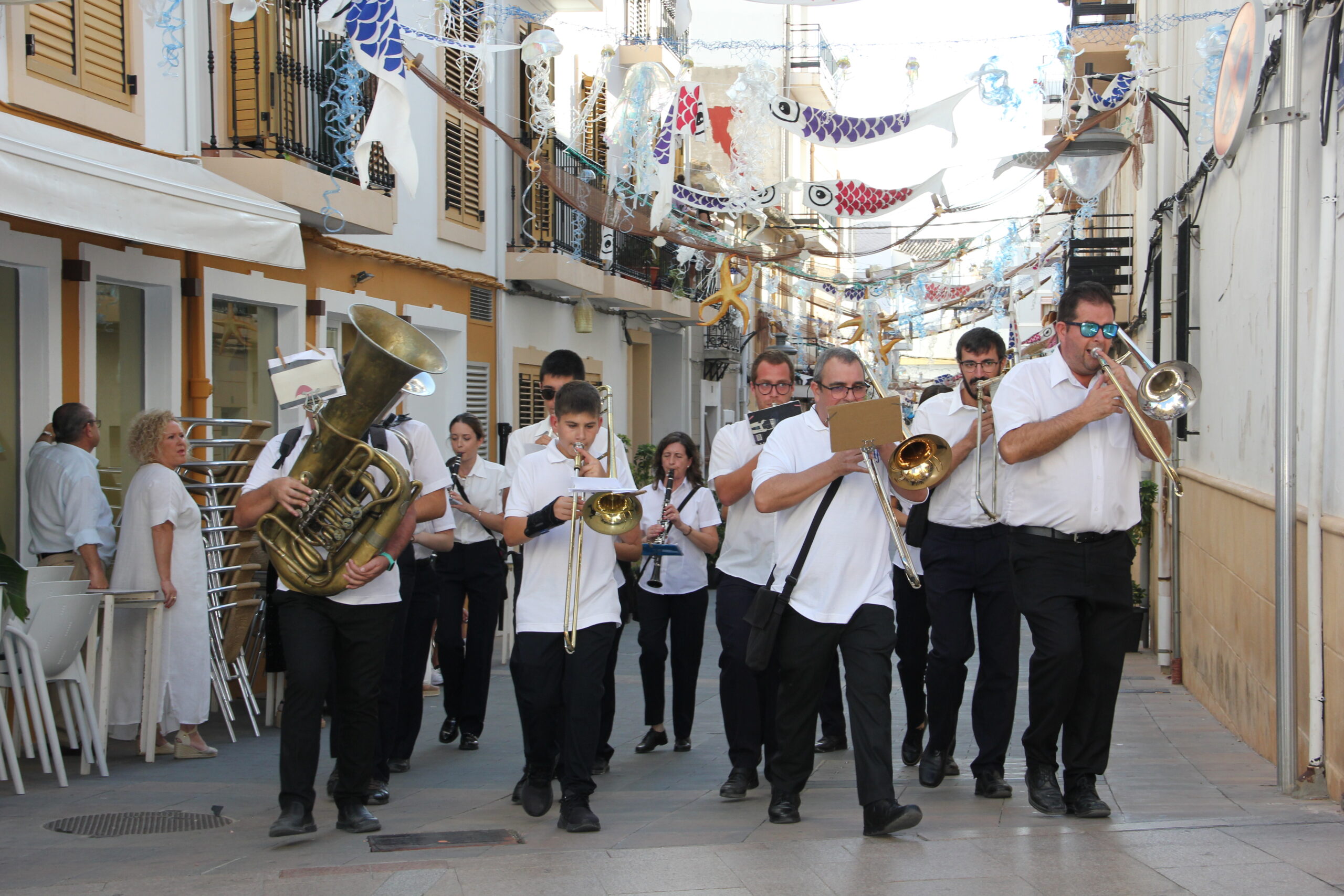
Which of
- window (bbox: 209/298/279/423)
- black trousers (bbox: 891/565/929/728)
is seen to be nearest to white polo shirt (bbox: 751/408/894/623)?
black trousers (bbox: 891/565/929/728)

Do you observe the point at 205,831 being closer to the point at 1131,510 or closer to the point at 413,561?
the point at 413,561

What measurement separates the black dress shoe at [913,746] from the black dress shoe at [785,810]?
1.61 metres

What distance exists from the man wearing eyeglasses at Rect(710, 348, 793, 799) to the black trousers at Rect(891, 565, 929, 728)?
0.81 meters

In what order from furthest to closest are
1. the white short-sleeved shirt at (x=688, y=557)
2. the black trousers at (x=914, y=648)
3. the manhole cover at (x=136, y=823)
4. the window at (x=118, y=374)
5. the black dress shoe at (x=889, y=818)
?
the window at (x=118, y=374)
the white short-sleeved shirt at (x=688, y=557)
the black trousers at (x=914, y=648)
the manhole cover at (x=136, y=823)
the black dress shoe at (x=889, y=818)

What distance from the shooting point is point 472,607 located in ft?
23.7

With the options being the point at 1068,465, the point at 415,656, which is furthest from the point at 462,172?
the point at 1068,465

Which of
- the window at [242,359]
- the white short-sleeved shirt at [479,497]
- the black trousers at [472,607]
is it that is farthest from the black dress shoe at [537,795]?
the window at [242,359]

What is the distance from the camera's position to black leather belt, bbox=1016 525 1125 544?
508 cm

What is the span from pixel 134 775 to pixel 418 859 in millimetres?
2708

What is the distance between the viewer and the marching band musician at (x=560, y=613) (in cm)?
533

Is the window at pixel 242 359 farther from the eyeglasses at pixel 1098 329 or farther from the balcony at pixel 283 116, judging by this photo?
the eyeglasses at pixel 1098 329

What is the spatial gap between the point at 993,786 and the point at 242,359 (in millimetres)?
7076

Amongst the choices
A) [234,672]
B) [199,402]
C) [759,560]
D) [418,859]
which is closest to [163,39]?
[199,402]

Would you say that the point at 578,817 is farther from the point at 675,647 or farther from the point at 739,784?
the point at 675,647
